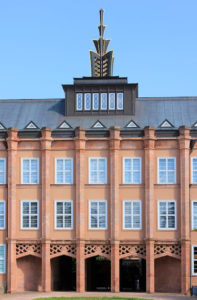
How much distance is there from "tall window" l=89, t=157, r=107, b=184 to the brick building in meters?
0.08

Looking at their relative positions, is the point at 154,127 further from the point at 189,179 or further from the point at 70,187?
the point at 70,187

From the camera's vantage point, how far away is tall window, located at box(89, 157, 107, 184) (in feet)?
142

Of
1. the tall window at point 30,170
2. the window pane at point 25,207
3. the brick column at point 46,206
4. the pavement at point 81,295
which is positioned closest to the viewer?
the pavement at point 81,295

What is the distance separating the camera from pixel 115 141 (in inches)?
1683

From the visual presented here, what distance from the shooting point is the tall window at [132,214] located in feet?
139

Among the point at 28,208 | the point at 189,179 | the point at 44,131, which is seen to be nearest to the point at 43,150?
the point at 44,131

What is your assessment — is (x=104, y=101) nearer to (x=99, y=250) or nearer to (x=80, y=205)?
Answer: (x=80, y=205)

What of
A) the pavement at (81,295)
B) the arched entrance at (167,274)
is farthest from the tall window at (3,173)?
the arched entrance at (167,274)

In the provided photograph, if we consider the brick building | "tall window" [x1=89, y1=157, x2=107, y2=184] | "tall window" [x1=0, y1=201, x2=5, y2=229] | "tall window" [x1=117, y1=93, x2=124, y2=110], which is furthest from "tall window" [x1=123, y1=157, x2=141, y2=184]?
"tall window" [x1=0, y1=201, x2=5, y2=229]

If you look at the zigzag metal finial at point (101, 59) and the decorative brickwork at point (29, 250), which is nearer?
the decorative brickwork at point (29, 250)

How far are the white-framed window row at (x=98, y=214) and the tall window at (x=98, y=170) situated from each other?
163 centimetres

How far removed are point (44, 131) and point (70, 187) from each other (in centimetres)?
478

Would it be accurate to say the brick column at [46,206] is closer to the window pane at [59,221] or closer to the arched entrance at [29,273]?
the window pane at [59,221]

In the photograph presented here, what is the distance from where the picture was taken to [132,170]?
43062 millimetres
